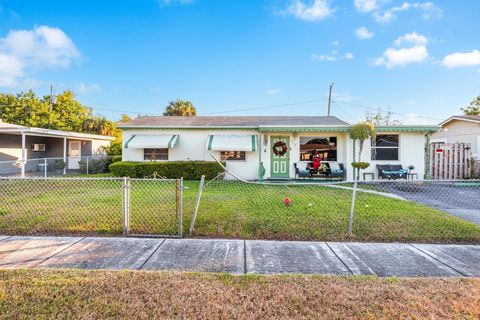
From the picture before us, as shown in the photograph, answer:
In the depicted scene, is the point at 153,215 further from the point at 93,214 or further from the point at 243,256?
the point at 243,256

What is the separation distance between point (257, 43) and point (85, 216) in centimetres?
1501

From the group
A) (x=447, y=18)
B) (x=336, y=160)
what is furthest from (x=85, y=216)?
(x=447, y=18)

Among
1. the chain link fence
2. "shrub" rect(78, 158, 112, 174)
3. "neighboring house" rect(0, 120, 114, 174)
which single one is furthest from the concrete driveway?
"neighboring house" rect(0, 120, 114, 174)

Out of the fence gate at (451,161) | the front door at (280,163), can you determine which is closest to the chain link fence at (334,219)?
the front door at (280,163)

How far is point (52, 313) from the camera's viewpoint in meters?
2.64

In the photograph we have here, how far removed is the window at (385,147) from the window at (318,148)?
6.93 ft

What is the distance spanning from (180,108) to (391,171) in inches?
1079

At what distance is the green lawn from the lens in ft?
18.1

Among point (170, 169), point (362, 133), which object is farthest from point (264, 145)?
point (170, 169)

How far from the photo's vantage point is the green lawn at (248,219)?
5.51 m

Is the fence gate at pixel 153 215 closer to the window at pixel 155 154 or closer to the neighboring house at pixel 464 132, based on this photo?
the window at pixel 155 154

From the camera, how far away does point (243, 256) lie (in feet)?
14.3

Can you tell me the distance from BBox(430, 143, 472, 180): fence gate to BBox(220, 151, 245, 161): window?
1053 centimetres

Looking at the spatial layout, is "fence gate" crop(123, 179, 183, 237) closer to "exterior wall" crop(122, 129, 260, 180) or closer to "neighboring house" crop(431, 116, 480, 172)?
"exterior wall" crop(122, 129, 260, 180)
